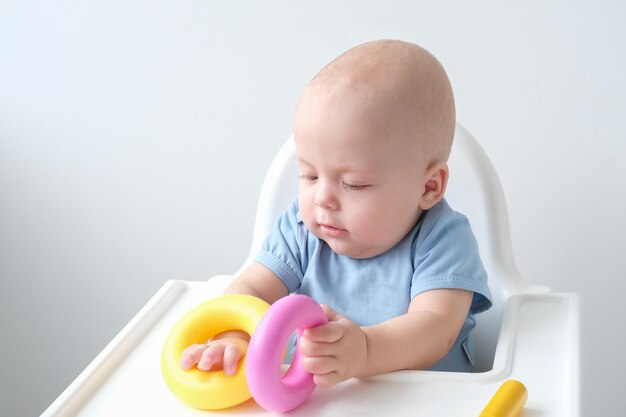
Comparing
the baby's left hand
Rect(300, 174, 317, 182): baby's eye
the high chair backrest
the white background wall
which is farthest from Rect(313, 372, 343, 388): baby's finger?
the white background wall

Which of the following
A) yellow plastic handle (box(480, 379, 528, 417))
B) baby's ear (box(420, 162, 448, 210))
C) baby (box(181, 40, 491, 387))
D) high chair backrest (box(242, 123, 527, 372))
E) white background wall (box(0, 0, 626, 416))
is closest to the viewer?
yellow plastic handle (box(480, 379, 528, 417))

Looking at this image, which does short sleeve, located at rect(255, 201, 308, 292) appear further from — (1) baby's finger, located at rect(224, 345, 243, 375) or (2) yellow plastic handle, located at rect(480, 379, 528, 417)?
(2) yellow plastic handle, located at rect(480, 379, 528, 417)

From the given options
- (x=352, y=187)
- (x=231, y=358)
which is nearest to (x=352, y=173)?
(x=352, y=187)

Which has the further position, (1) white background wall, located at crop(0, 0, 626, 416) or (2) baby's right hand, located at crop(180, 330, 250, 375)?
(1) white background wall, located at crop(0, 0, 626, 416)

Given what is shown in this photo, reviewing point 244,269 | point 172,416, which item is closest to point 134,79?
point 244,269

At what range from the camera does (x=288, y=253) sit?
3.34 feet

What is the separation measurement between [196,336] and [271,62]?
29.4 inches

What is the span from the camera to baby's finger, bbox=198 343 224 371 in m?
0.78

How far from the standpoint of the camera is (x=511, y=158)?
4.70ft

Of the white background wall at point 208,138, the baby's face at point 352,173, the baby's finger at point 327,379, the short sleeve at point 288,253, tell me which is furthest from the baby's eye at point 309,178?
the white background wall at point 208,138

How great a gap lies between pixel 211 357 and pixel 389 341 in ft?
0.56

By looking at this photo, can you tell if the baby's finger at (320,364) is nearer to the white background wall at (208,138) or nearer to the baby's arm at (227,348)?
the baby's arm at (227,348)

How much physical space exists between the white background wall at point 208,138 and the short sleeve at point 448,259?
492 mm

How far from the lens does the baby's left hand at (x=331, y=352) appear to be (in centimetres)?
74
